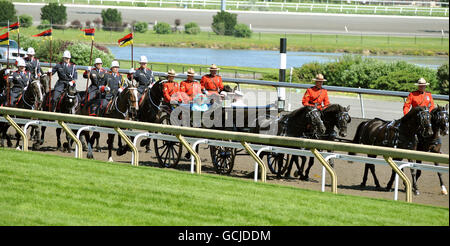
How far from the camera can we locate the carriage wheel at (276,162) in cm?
1513

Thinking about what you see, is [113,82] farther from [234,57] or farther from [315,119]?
[234,57]

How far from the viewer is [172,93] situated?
17.4 m

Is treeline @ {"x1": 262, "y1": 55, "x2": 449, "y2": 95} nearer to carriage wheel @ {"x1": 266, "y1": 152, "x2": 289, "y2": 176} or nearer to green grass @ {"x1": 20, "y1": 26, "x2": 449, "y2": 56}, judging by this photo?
carriage wheel @ {"x1": 266, "y1": 152, "x2": 289, "y2": 176}

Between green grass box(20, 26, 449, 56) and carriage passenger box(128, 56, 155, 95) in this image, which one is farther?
green grass box(20, 26, 449, 56)

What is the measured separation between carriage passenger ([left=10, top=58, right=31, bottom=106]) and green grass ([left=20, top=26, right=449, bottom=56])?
25675 millimetres

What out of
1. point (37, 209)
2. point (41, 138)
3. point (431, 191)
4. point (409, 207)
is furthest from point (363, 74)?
point (37, 209)

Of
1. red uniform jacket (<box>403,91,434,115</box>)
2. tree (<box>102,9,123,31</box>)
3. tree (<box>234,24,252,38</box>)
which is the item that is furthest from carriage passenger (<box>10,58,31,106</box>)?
tree (<box>234,24,252,38</box>)

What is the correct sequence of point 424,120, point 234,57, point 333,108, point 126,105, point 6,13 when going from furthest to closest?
1. point 6,13
2. point 234,57
3. point 126,105
4. point 333,108
5. point 424,120

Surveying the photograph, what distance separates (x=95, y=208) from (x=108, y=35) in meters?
38.3

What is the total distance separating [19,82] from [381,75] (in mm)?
14383

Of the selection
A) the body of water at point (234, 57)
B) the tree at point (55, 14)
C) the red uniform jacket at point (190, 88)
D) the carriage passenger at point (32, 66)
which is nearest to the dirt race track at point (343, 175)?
the red uniform jacket at point (190, 88)

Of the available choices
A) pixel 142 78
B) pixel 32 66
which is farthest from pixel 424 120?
pixel 32 66

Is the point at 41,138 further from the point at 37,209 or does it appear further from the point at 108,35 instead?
the point at 108,35

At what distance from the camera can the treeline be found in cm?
2823
